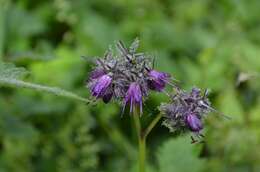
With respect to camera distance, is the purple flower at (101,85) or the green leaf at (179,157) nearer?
the purple flower at (101,85)

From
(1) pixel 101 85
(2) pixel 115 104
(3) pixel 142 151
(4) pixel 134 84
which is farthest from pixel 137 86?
(2) pixel 115 104

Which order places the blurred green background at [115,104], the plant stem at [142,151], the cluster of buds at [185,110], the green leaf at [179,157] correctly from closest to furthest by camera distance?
the cluster of buds at [185,110] → the plant stem at [142,151] → the green leaf at [179,157] → the blurred green background at [115,104]

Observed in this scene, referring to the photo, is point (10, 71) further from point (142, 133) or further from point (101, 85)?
point (142, 133)

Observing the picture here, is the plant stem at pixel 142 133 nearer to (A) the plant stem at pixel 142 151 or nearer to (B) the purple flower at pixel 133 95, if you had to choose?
(A) the plant stem at pixel 142 151

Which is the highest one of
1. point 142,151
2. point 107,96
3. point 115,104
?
point 115,104

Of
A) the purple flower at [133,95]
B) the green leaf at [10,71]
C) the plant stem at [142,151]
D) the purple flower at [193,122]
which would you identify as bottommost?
the plant stem at [142,151]

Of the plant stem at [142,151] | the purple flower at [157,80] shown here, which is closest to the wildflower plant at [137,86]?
the purple flower at [157,80]

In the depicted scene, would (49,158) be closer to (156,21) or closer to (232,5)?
(156,21)
